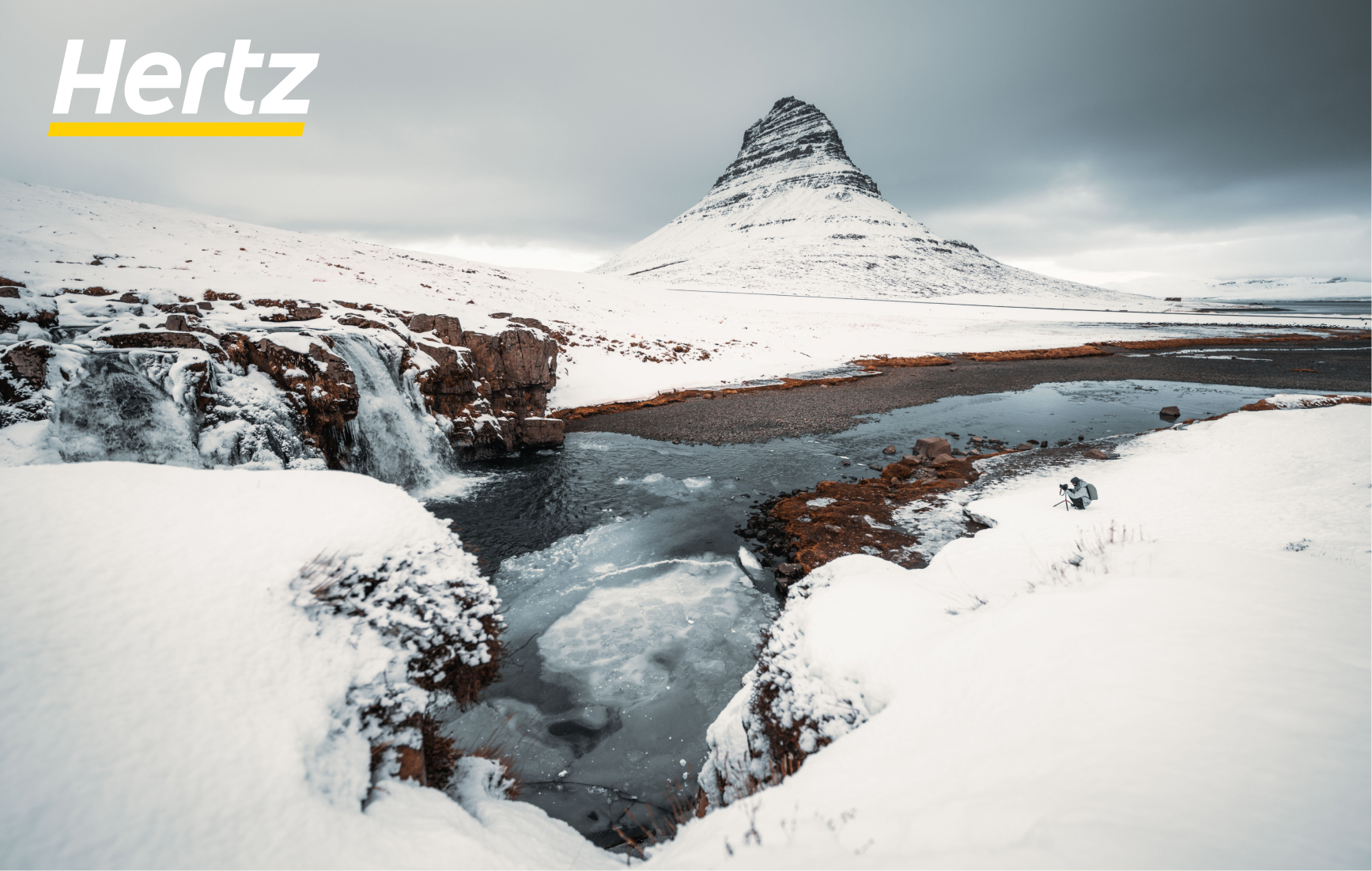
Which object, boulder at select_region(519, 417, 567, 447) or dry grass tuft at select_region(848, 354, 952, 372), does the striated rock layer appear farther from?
dry grass tuft at select_region(848, 354, 952, 372)

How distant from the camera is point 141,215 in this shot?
3975 cm

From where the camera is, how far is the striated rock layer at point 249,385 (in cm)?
1005

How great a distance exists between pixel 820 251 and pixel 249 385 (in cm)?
13247

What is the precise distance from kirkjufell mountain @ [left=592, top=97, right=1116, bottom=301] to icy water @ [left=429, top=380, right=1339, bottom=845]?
8811 centimetres

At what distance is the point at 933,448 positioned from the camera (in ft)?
55.6

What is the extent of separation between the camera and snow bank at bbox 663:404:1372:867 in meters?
2.20

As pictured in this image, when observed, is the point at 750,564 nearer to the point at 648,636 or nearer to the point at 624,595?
the point at 624,595

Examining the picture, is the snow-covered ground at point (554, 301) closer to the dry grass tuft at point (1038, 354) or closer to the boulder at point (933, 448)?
the dry grass tuft at point (1038, 354)

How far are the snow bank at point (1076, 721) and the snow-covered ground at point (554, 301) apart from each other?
57.3ft

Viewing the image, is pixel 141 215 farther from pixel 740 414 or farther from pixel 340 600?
pixel 340 600

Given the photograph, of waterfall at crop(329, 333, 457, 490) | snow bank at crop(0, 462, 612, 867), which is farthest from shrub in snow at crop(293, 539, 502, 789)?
waterfall at crop(329, 333, 457, 490)

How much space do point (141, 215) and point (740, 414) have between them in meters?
54.1

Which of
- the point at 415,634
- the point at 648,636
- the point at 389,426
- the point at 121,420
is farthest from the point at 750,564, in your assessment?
the point at 121,420

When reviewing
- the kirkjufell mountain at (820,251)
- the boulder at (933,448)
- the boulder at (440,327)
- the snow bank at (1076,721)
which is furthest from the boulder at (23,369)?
the kirkjufell mountain at (820,251)
